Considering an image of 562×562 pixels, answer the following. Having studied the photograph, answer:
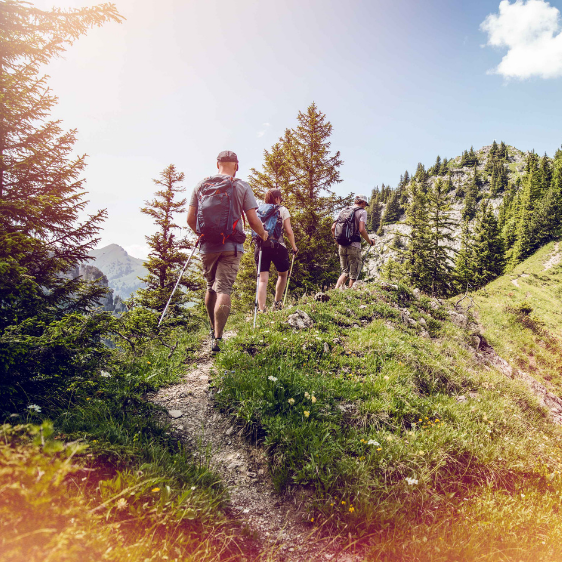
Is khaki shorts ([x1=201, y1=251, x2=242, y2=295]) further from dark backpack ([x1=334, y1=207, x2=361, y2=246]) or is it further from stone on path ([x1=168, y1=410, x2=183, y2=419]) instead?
dark backpack ([x1=334, y1=207, x2=361, y2=246])

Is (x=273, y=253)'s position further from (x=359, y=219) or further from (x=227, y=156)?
(x=359, y=219)

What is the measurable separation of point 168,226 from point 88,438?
1665 cm

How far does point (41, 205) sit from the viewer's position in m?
5.69

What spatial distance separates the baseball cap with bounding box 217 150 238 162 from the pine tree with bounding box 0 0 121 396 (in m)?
3.07

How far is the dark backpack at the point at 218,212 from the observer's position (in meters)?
4.48

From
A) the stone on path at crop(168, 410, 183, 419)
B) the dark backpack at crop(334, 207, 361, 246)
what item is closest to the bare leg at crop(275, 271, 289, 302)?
the dark backpack at crop(334, 207, 361, 246)

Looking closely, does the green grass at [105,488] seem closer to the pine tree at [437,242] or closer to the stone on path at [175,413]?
the stone on path at [175,413]

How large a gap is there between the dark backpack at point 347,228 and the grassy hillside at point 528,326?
923cm

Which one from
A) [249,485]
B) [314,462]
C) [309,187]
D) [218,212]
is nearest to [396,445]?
[314,462]

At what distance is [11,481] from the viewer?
1.14m

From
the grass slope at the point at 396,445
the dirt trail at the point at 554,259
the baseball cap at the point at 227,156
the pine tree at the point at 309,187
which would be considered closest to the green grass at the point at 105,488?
the grass slope at the point at 396,445

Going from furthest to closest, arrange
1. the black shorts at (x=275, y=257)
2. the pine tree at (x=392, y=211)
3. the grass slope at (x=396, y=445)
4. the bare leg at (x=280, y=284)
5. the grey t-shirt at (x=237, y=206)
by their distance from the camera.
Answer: the pine tree at (x=392, y=211), the bare leg at (x=280, y=284), the black shorts at (x=275, y=257), the grey t-shirt at (x=237, y=206), the grass slope at (x=396, y=445)

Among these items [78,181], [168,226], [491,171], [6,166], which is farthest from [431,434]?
[491,171]

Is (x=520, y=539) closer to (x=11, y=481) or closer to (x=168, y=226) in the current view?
(x=11, y=481)
